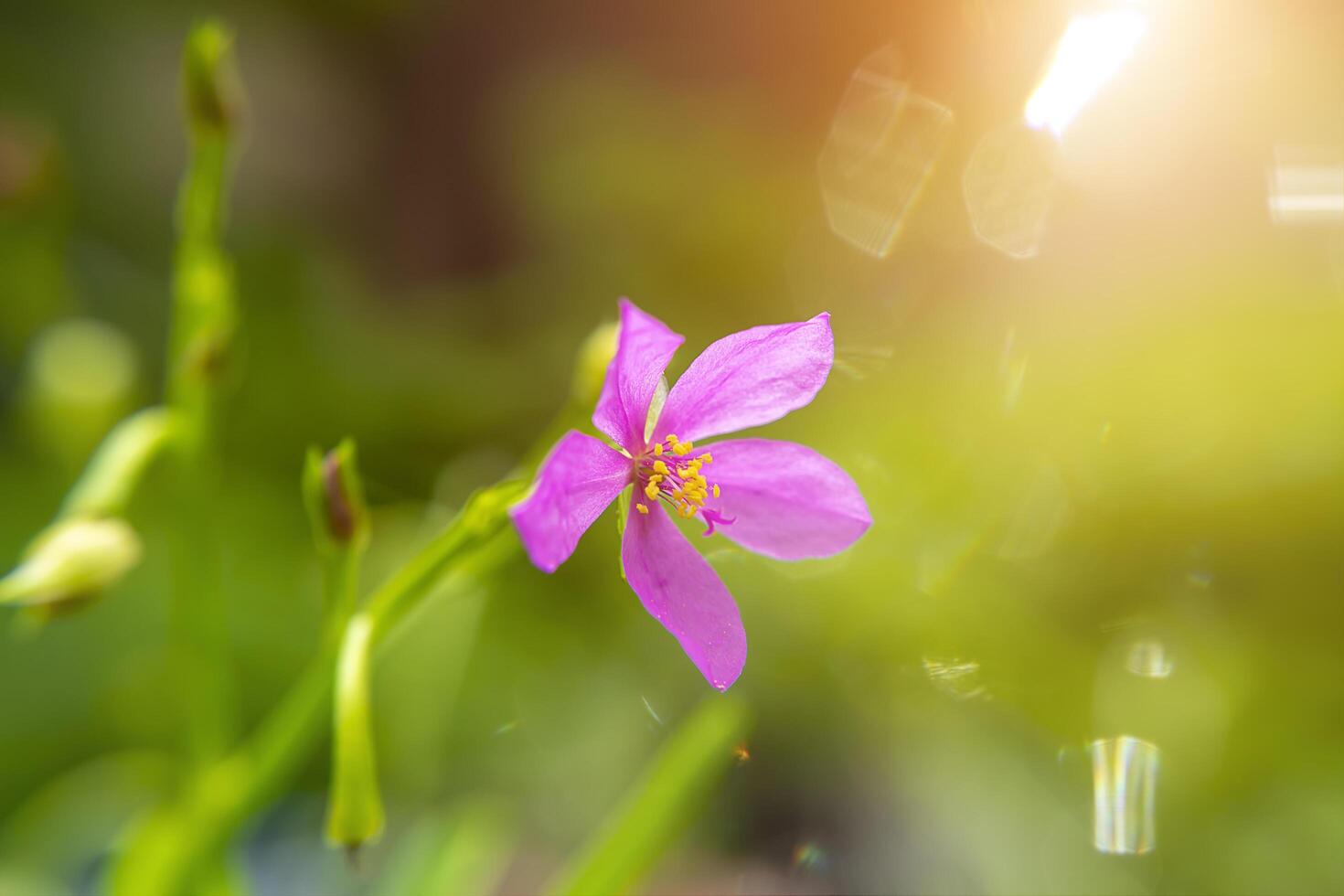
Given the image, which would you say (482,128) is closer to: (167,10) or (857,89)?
(167,10)

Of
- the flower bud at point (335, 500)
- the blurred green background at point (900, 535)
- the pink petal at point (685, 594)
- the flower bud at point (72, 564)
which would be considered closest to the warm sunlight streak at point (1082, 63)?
the blurred green background at point (900, 535)

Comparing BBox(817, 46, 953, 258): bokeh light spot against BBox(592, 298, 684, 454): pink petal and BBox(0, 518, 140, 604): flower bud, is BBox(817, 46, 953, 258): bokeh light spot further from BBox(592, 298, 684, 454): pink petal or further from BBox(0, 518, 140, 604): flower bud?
BBox(0, 518, 140, 604): flower bud

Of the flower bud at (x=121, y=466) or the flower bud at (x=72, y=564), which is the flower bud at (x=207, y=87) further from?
the flower bud at (x=72, y=564)

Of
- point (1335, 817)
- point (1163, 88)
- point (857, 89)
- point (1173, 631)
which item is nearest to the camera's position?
point (1335, 817)

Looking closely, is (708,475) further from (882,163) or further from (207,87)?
(882,163)

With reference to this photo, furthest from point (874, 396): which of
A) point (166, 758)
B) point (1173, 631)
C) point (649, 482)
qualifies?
point (166, 758)

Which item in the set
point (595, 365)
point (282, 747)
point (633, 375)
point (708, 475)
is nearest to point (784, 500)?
point (708, 475)

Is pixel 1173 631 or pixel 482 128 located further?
pixel 482 128
